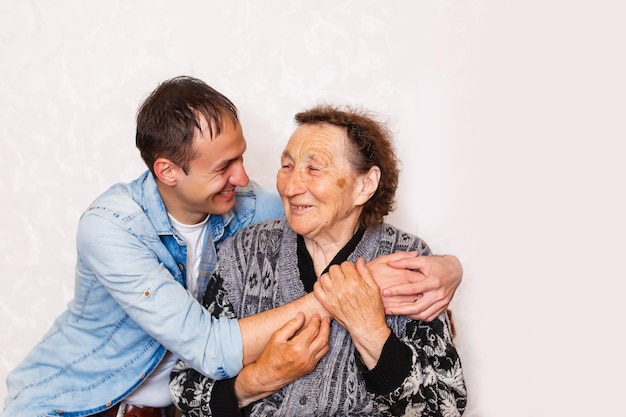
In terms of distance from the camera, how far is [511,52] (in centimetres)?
287

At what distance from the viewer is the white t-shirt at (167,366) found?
2.37 m

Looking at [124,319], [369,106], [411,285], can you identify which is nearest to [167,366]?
[124,319]

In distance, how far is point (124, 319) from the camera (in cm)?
229

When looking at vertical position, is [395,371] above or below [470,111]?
below

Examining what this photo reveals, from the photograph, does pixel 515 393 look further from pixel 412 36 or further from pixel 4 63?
pixel 4 63

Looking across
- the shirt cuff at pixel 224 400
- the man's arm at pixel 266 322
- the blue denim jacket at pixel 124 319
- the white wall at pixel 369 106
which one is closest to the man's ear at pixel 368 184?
the man's arm at pixel 266 322

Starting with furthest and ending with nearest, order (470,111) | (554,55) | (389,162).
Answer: (470,111) → (554,55) → (389,162)

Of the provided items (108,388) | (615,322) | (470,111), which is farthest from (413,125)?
(108,388)

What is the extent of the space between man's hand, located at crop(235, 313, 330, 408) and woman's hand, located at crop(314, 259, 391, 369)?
0.07 m

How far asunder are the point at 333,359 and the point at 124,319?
2.17 feet

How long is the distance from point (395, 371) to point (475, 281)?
3.50ft

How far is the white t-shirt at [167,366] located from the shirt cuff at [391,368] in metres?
0.69

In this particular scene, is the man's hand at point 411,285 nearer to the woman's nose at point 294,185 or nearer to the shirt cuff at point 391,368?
the shirt cuff at point 391,368

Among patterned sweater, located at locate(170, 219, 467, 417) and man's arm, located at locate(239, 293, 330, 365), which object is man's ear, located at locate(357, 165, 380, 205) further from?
man's arm, located at locate(239, 293, 330, 365)
